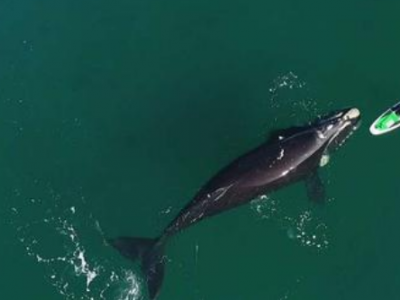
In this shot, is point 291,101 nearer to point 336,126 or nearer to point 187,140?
point 336,126

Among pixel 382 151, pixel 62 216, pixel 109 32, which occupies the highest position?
pixel 109 32

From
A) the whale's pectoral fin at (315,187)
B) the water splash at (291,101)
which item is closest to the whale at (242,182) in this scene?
the whale's pectoral fin at (315,187)

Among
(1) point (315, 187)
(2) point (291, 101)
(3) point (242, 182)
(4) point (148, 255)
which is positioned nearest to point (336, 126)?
(1) point (315, 187)

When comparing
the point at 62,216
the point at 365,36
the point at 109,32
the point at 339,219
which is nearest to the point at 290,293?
the point at 339,219

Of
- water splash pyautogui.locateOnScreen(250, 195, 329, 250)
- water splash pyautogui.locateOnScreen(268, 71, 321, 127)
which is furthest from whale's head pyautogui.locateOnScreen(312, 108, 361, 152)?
water splash pyautogui.locateOnScreen(250, 195, 329, 250)

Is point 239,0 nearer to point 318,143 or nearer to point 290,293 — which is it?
point 318,143

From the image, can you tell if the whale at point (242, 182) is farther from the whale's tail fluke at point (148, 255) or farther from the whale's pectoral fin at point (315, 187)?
the whale's pectoral fin at point (315, 187)

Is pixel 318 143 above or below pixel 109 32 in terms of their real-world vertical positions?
below
